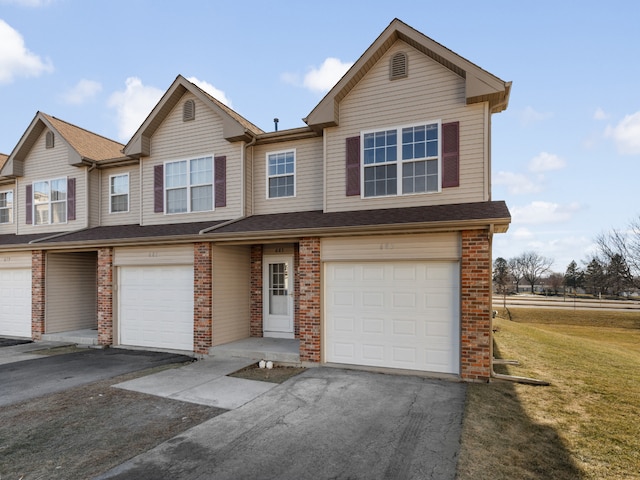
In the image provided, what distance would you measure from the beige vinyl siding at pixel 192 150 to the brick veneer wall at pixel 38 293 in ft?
14.0

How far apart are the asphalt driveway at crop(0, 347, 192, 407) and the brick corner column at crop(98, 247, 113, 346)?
1.64ft

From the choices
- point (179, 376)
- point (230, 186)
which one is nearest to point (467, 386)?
point (179, 376)

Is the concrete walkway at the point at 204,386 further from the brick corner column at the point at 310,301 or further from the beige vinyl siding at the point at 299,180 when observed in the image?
the beige vinyl siding at the point at 299,180

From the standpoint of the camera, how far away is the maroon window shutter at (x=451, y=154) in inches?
339

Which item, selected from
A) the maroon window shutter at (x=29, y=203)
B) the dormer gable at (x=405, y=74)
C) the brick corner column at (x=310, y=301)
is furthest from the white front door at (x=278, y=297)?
the maroon window shutter at (x=29, y=203)

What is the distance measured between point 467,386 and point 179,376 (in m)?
6.28

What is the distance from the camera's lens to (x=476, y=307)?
24.1 ft

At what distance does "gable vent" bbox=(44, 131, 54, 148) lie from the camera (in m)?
14.2

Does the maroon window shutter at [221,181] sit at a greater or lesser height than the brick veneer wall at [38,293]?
greater

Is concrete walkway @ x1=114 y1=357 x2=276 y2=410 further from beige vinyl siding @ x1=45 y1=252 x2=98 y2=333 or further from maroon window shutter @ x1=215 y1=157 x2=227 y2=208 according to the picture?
beige vinyl siding @ x1=45 y1=252 x2=98 y2=333

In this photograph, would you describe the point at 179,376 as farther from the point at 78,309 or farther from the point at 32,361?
the point at 78,309

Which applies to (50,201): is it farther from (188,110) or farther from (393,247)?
(393,247)

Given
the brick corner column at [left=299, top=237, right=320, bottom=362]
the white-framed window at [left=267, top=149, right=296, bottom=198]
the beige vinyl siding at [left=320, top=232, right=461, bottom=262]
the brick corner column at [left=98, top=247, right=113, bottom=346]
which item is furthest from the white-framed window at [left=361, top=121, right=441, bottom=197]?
the brick corner column at [left=98, top=247, right=113, bottom=346]

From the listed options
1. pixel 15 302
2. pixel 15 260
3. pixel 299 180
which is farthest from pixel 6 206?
pixel 299 180
